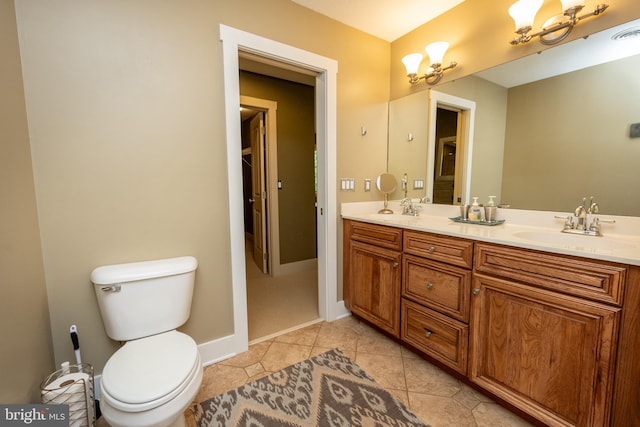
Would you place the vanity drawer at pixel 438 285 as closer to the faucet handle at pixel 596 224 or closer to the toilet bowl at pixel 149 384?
the faucet handle at pixel 596 224

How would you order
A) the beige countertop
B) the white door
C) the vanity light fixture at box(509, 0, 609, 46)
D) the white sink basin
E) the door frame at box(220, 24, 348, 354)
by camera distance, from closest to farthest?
the beige countertop → the white sink basin → the vanity light fixture at box(509, 0, 609, 46) → the door frame at box(220, 24, 348, 354) → the white door

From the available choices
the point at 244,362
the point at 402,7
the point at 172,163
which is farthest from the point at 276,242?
the point at 402,7

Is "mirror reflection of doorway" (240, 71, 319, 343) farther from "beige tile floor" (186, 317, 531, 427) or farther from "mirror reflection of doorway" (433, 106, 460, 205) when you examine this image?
"mirror reflection of doorway" (433, 106, 460, 205)

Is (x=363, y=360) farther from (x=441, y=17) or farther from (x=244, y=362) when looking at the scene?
(x=441, y=17)

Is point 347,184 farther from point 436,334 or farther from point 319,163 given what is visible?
point 436,334

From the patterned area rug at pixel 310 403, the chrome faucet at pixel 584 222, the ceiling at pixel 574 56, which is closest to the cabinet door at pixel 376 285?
the patterned area rug at pixel 310 403

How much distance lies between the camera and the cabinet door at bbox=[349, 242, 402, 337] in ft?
6.15

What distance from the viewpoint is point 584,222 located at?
55.8 inches

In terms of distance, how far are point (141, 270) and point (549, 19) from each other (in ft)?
8.59

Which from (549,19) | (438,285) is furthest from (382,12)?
(438,285)

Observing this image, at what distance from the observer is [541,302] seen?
1178 mm

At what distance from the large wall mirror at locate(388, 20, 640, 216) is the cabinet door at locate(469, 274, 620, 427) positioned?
0.68m

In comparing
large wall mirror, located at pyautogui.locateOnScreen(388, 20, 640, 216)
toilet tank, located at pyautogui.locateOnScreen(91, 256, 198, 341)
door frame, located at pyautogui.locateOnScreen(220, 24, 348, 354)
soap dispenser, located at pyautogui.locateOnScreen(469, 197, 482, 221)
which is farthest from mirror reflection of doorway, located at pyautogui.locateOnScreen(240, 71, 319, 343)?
large wall mirror, located at pyautogui.locateOnScreen(388, 20, 640, 216)

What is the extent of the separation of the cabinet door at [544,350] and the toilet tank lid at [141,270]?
5.24 feet
